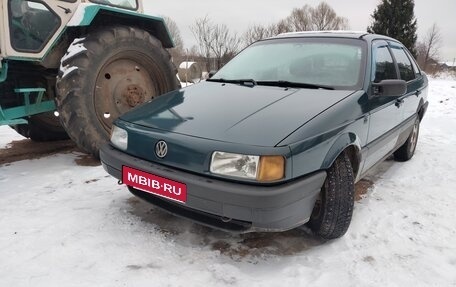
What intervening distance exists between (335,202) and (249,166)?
692 millimetres

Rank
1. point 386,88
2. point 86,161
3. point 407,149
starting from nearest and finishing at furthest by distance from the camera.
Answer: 1. point 386,88
2. point 86,161
3. point 407,149

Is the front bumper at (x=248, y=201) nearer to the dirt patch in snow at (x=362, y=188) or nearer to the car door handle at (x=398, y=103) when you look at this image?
the dirt patch in snow at (x=362, y=188)

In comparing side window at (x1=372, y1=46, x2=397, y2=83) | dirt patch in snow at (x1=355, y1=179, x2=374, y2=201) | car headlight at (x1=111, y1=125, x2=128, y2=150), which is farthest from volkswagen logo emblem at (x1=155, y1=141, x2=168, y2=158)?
dirt patch in snow at (x1=355, y1=179, x2=374, y2=201)

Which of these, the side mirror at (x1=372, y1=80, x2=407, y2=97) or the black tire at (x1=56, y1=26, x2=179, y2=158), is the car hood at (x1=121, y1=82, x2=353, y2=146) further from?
the black tire at (x1=56, y1=26, x2=179, y2=158)

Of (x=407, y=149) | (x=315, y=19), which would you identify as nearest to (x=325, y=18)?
(x=315, y=19)

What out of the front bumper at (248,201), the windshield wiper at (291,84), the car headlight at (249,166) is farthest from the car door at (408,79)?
the car headlight at (249,166)

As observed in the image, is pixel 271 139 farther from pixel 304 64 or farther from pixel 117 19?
pixel 117 19

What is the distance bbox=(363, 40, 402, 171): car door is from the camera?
9.71 ft

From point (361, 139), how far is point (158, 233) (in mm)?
1584

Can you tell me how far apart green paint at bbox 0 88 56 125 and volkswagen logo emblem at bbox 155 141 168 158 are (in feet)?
6.74

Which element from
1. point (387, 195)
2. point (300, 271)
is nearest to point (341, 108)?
point (300, 271)

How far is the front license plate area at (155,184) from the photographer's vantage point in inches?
88.1

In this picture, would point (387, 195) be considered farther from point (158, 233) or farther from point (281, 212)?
point (158, 233)

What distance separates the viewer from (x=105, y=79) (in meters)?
4.24
